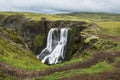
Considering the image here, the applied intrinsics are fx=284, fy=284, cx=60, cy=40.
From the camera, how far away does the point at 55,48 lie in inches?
4230

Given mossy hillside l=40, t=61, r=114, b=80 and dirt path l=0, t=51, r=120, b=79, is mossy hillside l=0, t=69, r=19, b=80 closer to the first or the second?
dirt path l=0, t=51, r=120, b=79

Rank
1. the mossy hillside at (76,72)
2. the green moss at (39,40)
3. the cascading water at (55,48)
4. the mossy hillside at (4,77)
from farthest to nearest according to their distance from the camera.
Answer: the green moss at (39,40) < the cascading water at (55,48) < the mossy hillside at (76,72) < the mossy hillside at (4,77)

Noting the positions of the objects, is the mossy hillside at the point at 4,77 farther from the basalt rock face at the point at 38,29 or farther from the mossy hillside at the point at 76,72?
the basalt rock face at the point at 38,29

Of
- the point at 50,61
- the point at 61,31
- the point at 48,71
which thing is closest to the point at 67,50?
the point at 50,61

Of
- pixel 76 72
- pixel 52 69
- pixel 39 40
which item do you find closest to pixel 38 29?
pixel 39 40

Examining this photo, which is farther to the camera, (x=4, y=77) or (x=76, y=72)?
(x=76, y=72)

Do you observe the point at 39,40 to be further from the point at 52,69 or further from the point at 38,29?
the point at 52,69

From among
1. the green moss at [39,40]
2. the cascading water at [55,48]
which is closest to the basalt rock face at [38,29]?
the green moss at [39,40]

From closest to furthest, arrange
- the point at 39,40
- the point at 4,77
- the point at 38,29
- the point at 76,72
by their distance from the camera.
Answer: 1. the point at 4,77
2. the point at 76,72
3. the point at 39,40
4. the point at 38,29

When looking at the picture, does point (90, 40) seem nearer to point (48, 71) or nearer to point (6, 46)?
point (6, 46)

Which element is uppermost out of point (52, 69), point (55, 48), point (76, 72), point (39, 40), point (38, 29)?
point (76, 72)

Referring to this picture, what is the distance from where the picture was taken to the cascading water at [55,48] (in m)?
95.4

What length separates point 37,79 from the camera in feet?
98.1

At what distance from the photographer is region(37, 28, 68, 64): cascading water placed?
9545 cm
